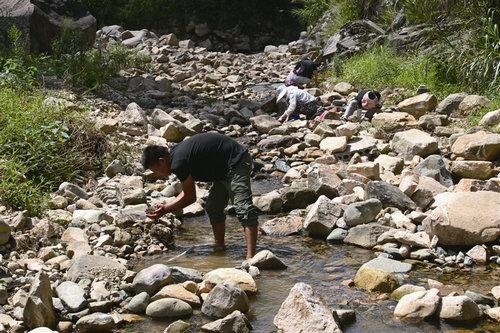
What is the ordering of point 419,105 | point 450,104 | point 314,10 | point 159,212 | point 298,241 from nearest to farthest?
point 159,212
point 298,241
point 450,104
point 419,105
point 314,10

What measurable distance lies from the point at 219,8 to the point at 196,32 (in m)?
1.30

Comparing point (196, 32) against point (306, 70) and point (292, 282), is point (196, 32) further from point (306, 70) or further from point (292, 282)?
point (292, 282)

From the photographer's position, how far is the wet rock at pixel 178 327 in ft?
13.7

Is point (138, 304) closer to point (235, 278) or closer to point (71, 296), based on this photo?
point (71, 296)

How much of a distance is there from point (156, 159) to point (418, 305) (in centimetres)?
228

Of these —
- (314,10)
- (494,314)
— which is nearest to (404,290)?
(494,314)

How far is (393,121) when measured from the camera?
9.38 metres

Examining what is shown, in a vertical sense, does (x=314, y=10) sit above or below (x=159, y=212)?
above

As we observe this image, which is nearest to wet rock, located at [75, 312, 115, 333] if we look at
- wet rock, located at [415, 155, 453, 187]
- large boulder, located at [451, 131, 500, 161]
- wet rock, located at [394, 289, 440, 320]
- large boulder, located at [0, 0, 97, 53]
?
wet rock, located at [394, 289, 440, 320]

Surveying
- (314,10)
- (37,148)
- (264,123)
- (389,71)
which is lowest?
(264,123)

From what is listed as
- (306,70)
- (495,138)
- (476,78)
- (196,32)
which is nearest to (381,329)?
(495,138)

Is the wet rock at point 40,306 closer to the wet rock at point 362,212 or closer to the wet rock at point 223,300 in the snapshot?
the wet rock at point 223,300

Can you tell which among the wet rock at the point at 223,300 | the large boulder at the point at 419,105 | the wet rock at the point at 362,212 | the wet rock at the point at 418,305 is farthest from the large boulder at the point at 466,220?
the large boulder at the point at 419,105

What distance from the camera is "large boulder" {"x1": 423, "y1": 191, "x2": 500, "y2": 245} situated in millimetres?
5422
